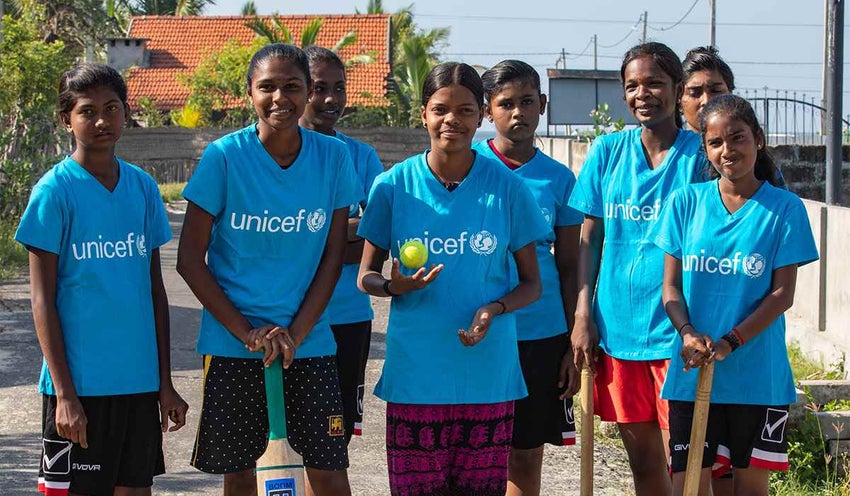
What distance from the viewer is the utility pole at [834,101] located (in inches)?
353

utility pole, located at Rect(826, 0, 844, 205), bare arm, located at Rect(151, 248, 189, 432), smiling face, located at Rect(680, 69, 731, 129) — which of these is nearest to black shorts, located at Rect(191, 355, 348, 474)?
bare arm, located at Rect(151, 248, 189, 432)

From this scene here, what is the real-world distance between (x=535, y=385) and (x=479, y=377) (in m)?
0.72

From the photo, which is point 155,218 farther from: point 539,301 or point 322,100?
point 539,301

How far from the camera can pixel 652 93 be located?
467 centimetres

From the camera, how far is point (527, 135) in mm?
4836

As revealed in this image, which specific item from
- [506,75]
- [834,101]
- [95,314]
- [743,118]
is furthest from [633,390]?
[834,101]

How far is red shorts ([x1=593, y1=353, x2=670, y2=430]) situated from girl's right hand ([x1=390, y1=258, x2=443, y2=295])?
1.07 m

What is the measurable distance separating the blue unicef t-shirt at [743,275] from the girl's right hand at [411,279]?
3.30 feet

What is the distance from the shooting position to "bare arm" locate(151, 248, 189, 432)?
4.27 meters

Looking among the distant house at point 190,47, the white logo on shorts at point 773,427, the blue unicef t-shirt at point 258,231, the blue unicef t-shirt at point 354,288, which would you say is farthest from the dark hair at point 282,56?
the distant house at point 190,47

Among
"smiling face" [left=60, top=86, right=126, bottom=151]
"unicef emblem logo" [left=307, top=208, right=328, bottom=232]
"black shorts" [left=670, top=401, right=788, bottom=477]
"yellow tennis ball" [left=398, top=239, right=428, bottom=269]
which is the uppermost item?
"smiling face" [left=60, top=86, right=126, bottom=151]

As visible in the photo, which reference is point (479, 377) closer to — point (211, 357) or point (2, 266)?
point (211, 357)

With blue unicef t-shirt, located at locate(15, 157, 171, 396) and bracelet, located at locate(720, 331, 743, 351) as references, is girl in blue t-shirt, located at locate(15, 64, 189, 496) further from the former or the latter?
bracelet, located at locate(720, 331, 743, 351)

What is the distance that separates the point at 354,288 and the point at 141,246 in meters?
1.00
